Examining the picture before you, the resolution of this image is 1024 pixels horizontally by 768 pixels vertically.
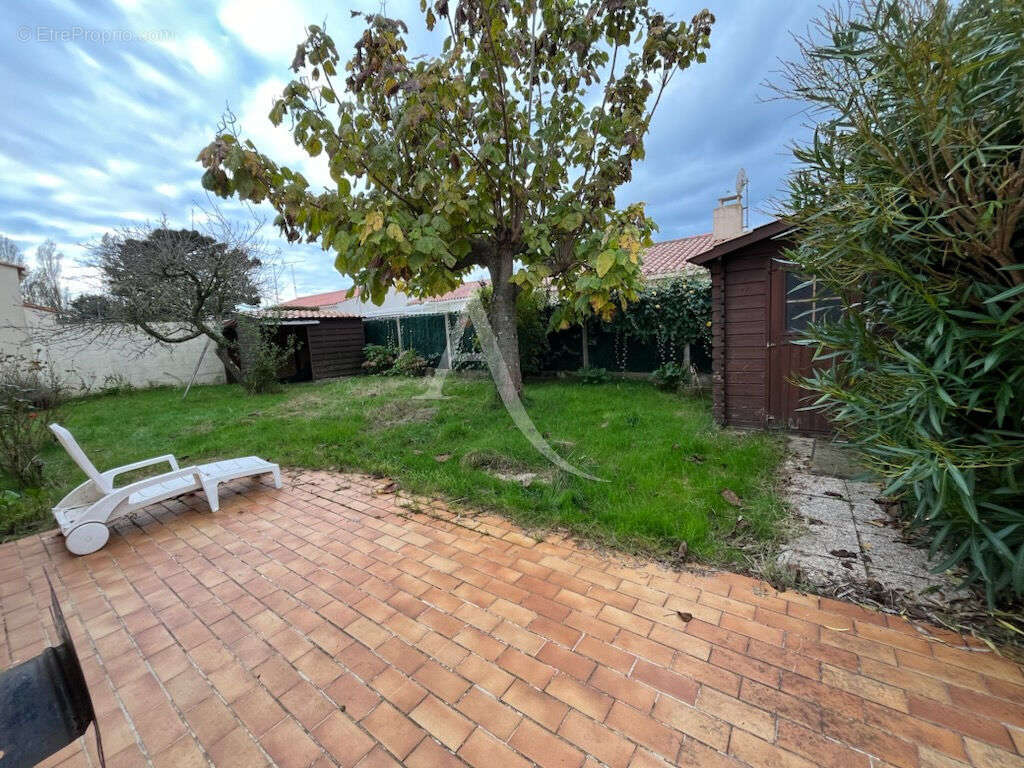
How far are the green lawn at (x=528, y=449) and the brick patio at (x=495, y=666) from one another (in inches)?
18.3

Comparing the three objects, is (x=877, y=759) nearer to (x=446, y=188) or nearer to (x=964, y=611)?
(x=964, y=611)

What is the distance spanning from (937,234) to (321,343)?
516 inches

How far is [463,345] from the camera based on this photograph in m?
11.1

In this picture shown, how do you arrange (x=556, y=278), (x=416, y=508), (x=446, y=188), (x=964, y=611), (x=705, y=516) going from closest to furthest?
(x=964, y=611)
(x=705, y=516)
(x=416, y=508)
(x=446, y=188)
(x=556, y=278)

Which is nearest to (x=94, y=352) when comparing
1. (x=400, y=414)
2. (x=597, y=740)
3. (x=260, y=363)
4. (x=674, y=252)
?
(x=260, y=363)

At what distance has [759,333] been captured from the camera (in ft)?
16.5

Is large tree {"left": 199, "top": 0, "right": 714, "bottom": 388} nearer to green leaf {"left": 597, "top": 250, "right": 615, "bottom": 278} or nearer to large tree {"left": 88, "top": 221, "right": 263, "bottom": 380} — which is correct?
green leaf {"left": 597, "top": 250, "right": 615, "bottom": 278}

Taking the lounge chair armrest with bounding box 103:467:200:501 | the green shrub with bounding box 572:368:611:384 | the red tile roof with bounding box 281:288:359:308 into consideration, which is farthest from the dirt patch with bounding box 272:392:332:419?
the red tile roof with bounding box 281:288:359:308

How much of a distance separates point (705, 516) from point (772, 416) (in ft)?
9.69

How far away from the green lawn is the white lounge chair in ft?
2.69

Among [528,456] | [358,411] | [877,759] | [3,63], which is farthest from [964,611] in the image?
[3,63]

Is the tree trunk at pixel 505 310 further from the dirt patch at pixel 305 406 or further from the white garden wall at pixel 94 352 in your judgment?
the white garden wall at pixel 94 352

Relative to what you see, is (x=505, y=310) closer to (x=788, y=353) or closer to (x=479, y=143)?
(x=479, y=143)

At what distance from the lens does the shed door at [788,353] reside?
4.73 meters
